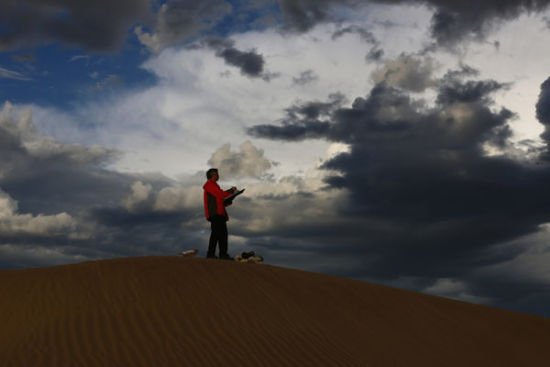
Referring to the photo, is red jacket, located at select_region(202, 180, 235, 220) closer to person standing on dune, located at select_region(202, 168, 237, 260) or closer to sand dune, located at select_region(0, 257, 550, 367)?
person standing on dune, located at select_region(202, 168, 237, 260)

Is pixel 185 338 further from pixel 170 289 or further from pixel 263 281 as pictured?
pixel 263 281

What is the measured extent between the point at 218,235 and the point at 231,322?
3.82 metres

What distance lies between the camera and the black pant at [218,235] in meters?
14.5

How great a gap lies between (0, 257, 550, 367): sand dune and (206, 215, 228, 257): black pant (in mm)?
468

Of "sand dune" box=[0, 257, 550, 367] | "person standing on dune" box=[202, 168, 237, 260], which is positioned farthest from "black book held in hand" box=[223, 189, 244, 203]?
"sand dune" box=[0, 257, 550, 367]

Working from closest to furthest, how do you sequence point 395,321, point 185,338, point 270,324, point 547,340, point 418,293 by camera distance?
point 185,338 < point 270,324 < point 395,321 < point 547,340 < point 418,293

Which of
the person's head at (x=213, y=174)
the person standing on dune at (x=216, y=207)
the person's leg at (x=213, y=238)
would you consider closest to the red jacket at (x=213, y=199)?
the person standing on dune at (x=216, y=207)

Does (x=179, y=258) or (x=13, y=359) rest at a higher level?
(x=179, y=258)

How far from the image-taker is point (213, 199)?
14555mm

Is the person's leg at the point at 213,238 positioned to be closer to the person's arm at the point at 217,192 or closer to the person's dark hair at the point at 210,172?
the person's arm at the point at 217,192

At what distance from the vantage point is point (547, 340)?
1446 cm

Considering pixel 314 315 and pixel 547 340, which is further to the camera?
pixel 547 340

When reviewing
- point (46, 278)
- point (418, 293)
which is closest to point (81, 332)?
point (46, 278)

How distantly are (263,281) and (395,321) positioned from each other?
3.22 m
